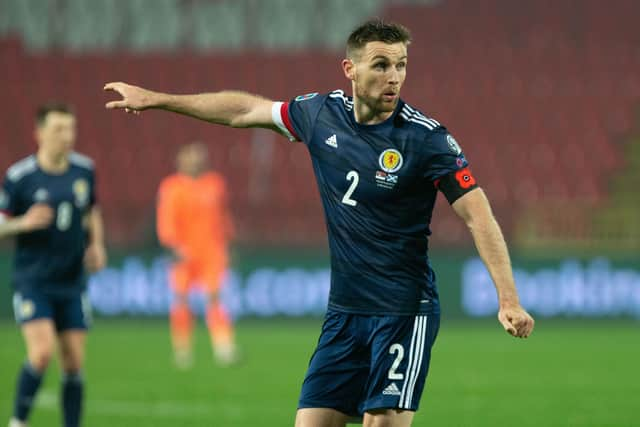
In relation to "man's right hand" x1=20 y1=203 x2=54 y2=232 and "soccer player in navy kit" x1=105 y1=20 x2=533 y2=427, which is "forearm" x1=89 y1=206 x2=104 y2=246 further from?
"soccer player in navy kit" x1=105 y1=20 x2=533 y2=427

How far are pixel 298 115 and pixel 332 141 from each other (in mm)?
288

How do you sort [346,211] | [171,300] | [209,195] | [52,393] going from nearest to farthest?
[346,211]
[52,393]
[209,195]
[171,300]

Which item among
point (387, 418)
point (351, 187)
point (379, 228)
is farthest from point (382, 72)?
point (387, 418)

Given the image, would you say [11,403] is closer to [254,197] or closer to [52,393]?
[52,393]

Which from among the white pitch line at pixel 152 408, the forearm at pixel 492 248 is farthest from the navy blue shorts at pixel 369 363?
the white pitch line at pixel 152 408

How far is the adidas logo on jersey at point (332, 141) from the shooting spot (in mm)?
5270

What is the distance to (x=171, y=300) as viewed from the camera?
18.0 metres

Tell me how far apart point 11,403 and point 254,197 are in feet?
38.9

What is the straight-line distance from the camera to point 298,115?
5480 millimetres

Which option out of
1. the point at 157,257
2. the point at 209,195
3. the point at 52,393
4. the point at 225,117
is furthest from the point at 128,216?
the point at 225,117

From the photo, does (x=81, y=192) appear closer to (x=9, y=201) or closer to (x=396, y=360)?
(x=9, y=201)

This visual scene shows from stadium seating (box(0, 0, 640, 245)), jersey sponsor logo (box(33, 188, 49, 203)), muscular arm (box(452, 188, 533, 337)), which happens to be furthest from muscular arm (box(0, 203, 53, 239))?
stadium seating (box(0, 0, 640, 245))

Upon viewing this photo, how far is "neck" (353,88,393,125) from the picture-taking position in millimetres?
5171

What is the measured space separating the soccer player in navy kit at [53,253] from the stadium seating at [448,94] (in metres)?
11.2
